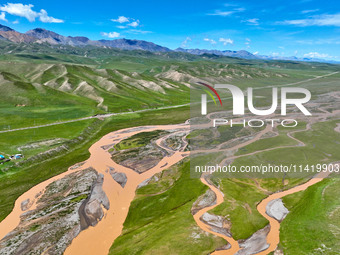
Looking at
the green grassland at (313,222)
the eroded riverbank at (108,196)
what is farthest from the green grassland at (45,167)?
the green grassland at (313,222)

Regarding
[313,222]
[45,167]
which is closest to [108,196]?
[45,167]

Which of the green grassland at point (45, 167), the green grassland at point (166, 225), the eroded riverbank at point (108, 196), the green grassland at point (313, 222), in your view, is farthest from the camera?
the green grassland at point (45, 167)

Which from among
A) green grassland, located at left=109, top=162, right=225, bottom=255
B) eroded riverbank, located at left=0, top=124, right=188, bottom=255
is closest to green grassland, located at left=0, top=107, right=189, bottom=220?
eroded riverbank, located at left=0, top=124, right=188, bottom=255

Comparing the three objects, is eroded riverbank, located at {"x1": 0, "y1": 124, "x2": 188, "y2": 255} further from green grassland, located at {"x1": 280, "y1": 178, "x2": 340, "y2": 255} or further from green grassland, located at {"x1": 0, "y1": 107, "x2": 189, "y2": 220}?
green grassland, located at {"x1": 280, "y1": 178, "x2": 340, "y2": 255}

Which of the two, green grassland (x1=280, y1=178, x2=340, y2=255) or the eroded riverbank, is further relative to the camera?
the eroded riverbank

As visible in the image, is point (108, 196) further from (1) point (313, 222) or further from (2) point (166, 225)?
(1) point (313, 222)

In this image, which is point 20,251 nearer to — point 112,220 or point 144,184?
point 112,220

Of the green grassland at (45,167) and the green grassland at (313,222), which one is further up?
the green grassland at (45,167)

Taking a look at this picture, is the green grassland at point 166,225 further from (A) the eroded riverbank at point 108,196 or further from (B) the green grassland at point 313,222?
(B) the green grassland at point 313,222

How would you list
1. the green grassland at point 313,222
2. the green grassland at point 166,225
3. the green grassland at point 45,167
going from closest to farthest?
the green grassland at point 313,222, the green grassland at point 166,225, the green grassland at point 45,167

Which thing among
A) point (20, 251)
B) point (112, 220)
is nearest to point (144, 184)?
point (112, 220)

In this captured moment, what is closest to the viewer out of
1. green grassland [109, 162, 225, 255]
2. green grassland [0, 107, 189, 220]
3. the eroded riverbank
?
green grassland [109, 162, 225, 255]
